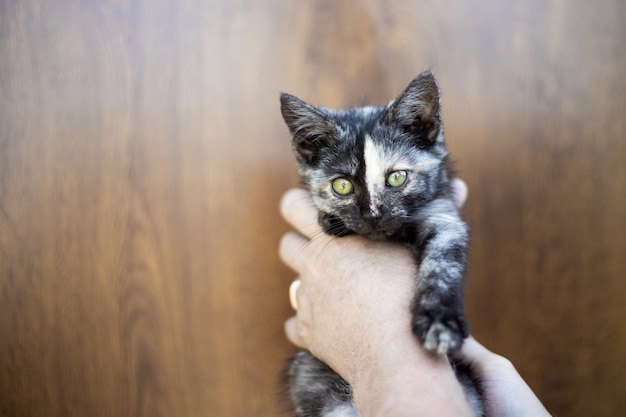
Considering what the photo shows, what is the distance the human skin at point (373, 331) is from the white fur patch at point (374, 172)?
0.56ft

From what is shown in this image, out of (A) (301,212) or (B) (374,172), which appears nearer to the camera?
(B) (374,172)

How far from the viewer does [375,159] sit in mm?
1198

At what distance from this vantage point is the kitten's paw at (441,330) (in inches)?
35.4

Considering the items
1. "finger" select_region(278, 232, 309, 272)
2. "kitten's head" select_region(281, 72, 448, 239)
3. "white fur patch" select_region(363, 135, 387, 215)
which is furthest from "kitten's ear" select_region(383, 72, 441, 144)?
"finger" select_region(278, 232, 309, 272)

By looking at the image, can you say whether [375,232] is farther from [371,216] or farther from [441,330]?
[441,330]

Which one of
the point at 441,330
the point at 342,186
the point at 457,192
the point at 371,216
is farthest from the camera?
the point at 457,192

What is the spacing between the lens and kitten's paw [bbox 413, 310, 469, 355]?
0.90 meters

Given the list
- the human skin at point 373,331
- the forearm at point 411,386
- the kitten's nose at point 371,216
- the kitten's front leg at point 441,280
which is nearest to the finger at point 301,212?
the human skin at point 373,331

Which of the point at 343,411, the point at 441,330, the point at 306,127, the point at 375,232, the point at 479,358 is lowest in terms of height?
the point at 343,411

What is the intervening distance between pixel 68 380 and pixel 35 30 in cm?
126

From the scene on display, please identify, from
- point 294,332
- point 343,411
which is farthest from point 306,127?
point 343,411

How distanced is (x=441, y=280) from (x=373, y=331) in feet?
0.69

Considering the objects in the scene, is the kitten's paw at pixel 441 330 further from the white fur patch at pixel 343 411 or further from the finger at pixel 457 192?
the finger at pixel 457 192

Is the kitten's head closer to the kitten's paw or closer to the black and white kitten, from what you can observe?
the black and white kitten
